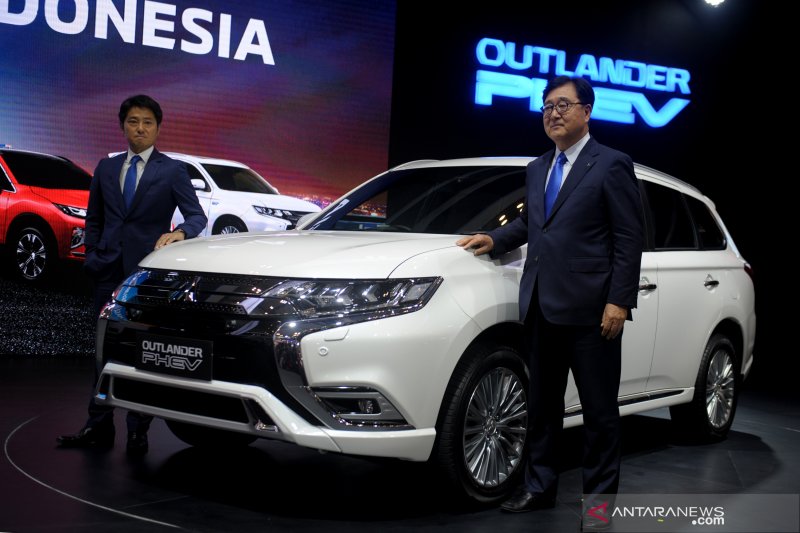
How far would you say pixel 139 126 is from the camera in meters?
4.54

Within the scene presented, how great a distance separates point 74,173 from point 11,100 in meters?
0.77

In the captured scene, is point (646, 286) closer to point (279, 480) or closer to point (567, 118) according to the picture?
point (567, 118)

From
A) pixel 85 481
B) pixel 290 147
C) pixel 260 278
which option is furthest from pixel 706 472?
pixel 290 147

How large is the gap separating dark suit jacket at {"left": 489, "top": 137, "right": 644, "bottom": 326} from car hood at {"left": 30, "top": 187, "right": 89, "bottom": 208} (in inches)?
219

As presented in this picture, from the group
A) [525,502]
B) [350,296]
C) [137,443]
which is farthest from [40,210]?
[525,502]

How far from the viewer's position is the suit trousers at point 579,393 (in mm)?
3539

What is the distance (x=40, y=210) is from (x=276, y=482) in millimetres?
4987

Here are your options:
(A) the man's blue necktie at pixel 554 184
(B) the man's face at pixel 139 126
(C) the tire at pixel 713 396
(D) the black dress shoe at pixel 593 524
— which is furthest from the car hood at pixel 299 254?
(C) the tire at pixel 713 396

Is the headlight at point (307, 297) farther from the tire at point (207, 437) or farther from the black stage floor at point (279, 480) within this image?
the tire at point (207, 437)

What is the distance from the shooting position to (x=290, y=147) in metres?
8.66

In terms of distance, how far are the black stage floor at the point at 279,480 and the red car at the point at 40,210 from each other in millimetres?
1955

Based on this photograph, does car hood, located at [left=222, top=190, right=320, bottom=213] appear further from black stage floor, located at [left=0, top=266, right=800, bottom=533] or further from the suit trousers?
the suit trousers

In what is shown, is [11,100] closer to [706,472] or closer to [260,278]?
[260,278]

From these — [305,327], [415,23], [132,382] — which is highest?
[415,23]
